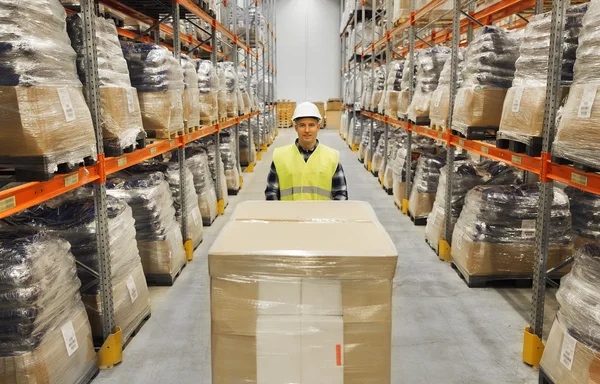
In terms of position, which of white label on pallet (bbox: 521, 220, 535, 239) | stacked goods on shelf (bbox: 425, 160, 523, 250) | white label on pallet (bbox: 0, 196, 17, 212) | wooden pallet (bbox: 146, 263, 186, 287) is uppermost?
white label on pallet (bbox: 0, 196, 17, 212)

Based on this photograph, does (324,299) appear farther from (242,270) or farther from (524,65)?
(524,65)

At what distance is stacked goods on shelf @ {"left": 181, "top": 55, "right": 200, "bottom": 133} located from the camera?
576 centimetres

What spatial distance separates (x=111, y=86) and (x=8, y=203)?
1533 millimetres

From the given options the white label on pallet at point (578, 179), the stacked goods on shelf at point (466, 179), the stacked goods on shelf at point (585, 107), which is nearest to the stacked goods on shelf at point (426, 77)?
the stacked goods on shelf at point (466, 179)

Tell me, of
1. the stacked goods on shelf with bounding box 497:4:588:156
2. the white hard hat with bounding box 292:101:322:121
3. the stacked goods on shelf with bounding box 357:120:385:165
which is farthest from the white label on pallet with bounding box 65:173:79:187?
the stacked goods on shelf with bounding box 357:120:385:165

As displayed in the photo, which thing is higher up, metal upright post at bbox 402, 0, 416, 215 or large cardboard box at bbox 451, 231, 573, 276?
metal upright post at bbox 402, 0, 416, 215

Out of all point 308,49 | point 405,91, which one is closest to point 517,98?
point 405,91

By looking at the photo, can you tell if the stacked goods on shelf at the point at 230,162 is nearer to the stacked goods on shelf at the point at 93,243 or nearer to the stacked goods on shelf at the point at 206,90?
the stacked goods on shelf at the point at 206,90

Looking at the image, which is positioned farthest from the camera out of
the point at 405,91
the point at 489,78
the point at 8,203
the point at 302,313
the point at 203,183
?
the point at 405,91

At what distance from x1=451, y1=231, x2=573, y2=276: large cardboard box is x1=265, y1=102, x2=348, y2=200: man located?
6.39 ft

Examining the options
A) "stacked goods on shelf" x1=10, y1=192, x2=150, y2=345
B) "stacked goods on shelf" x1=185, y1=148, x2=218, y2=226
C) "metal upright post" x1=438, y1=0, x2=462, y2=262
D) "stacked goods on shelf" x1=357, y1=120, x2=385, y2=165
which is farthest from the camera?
"stacked goods on shelf" x1=357, y1=120, x2=385, y2=165

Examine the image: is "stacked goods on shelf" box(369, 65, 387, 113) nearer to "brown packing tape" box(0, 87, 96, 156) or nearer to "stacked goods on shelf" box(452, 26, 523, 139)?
"stacked goods on shelf" box(452, 26, 523, 139)

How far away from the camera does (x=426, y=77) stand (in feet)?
22.7

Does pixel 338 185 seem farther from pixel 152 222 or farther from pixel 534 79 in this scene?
pixel 152 222
